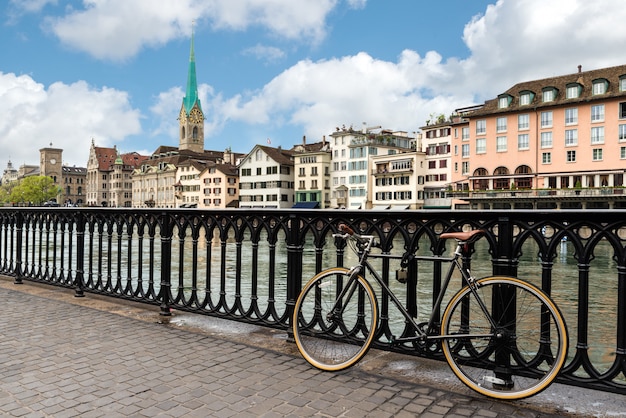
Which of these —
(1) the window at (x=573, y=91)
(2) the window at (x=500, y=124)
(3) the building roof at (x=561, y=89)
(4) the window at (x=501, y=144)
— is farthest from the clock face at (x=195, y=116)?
(1) the window at (x=573, y=91)

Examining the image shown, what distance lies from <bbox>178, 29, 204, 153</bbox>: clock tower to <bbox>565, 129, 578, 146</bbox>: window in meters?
124

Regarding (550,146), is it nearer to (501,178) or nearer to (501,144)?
(501,144)

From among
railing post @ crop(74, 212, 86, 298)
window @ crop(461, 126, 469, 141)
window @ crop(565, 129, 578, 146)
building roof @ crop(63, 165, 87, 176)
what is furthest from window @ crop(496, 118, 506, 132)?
building roof @ crop(63, 165, 87, 176)

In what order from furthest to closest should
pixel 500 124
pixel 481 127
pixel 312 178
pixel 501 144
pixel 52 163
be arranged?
pixel 52 163 < pixel 312 178 < pixel 481 127 < pixel 500 124 < pixel 501 144

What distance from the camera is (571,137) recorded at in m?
63.8

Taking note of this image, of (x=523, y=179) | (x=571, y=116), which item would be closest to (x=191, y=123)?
(x=523, y=179)

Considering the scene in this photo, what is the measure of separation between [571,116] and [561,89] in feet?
14.5

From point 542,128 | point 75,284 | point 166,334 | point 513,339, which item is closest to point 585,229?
point 513,339

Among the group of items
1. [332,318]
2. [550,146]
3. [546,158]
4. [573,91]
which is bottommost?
[332,318]

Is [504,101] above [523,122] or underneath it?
above

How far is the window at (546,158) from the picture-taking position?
65.3 metres

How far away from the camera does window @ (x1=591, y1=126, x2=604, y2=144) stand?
61719 millimetres

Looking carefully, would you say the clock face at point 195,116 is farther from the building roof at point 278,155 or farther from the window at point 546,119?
the window at point 546,119

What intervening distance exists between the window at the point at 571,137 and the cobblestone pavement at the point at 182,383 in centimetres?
6714
